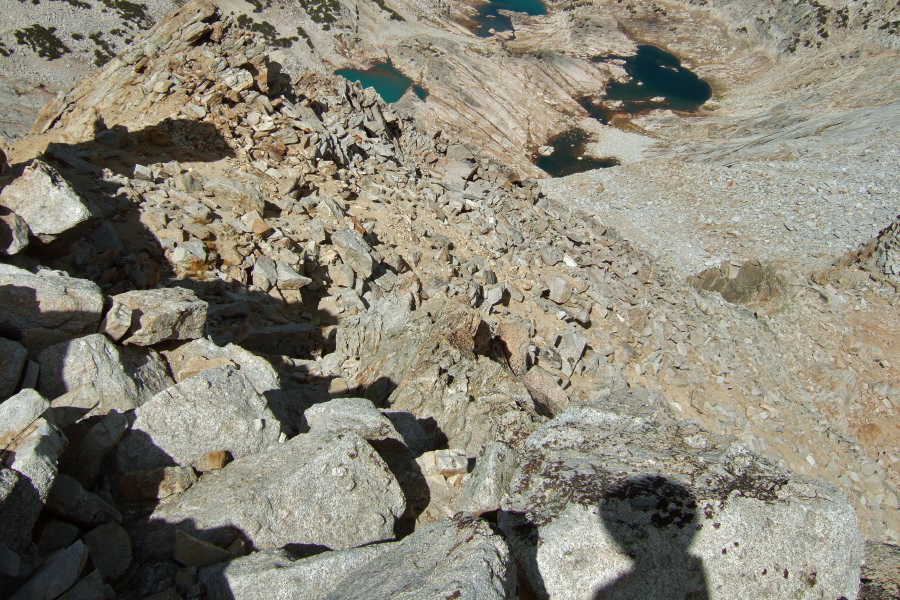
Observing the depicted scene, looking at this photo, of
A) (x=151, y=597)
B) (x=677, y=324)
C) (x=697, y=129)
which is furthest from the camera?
(x=697, y=129)

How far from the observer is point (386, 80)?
53562 mm

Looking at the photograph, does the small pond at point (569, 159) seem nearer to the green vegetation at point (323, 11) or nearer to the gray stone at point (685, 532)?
the green vegetation at point (323, 11)

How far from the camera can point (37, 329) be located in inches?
207

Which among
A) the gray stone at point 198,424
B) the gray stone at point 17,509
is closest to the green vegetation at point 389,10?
the gray stone at point 198,424

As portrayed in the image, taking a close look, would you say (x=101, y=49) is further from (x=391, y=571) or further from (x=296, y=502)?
(x=391, y=571)

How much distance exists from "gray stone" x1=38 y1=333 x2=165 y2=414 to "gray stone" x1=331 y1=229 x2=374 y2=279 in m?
6.43

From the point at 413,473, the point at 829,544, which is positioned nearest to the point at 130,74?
the point at 413,473

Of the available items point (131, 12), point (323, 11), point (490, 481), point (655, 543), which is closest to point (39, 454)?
point (490, 481)

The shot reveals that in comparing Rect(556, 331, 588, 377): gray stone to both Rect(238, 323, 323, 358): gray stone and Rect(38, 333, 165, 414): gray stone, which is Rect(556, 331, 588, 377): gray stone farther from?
Rect(38, 333, 165, 414): gray stone

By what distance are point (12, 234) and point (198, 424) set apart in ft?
13.7

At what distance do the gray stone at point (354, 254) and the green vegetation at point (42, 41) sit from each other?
50.0 metres

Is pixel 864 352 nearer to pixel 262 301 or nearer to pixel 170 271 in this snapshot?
pixel 262 301

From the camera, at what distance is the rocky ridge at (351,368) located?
12.6 feet

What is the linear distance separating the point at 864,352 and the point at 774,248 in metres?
8.30
